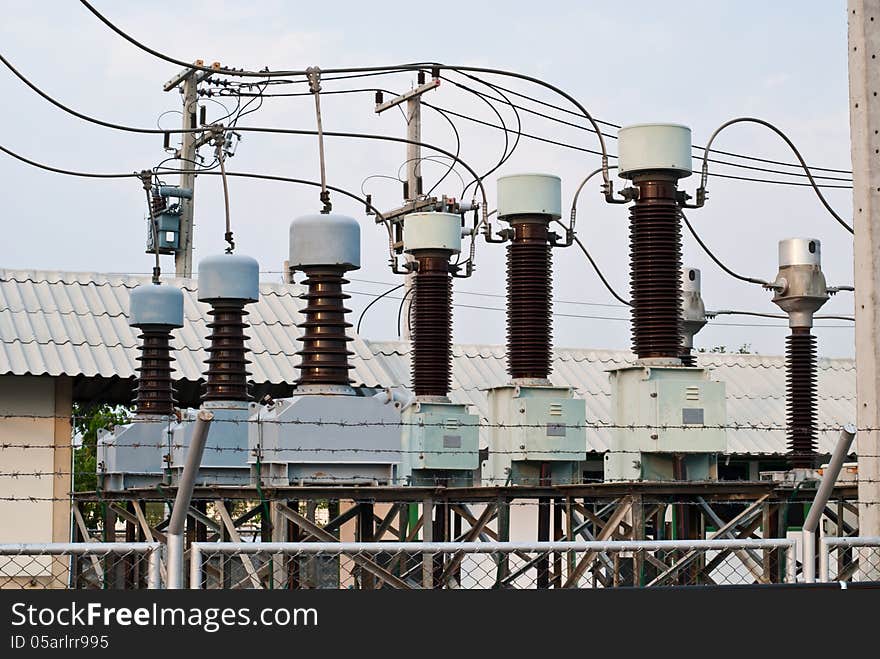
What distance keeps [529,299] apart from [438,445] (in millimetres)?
1853

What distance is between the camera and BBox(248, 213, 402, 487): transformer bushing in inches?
553

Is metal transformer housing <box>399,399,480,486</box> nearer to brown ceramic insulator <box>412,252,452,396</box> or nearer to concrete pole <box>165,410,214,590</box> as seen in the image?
brown ceramic insulator <box>412,252,452,396</box>

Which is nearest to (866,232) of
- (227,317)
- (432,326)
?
(432,326)

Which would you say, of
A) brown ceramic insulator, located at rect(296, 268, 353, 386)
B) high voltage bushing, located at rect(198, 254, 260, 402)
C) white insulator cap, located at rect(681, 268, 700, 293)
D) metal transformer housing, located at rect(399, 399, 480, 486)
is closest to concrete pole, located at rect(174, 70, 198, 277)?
white insulator cap, located at rect(681, 268, 700, 293)

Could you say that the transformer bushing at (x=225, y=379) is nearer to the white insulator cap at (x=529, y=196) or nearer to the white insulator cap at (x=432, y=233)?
the white insulator cap at (x=432, y=233)

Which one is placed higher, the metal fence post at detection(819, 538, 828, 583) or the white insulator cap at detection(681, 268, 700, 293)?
the white insulator cap at detection(681, 268, 700, 293)

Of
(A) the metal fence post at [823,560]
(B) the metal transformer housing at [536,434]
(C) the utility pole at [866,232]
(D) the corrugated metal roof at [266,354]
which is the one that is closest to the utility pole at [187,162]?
(D) the corrugated metal roof at [266,354]

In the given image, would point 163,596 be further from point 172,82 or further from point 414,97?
point 172,82

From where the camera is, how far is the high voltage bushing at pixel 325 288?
14.3 metres

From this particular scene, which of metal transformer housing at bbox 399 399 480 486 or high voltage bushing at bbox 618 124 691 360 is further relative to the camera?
metal transformer housing at bbox 399 399 480 486

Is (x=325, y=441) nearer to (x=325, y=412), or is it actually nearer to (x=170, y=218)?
(x=325, y=412)

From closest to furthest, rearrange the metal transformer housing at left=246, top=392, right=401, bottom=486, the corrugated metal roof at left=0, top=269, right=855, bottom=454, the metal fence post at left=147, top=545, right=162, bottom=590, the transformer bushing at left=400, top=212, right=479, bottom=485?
1. the metal fence post at left=147, top=545, right=162, bottom=590
2. the metal transformer housing at left=246, top=392, right=401, bottom=486
3. the transformer bushing at left=400, top=212, right=479, bottom=485
4. the corrugated metal roof at left=0, top=269, right=855, bottom=454

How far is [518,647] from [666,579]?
7860mm

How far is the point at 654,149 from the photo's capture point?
1399 cm
